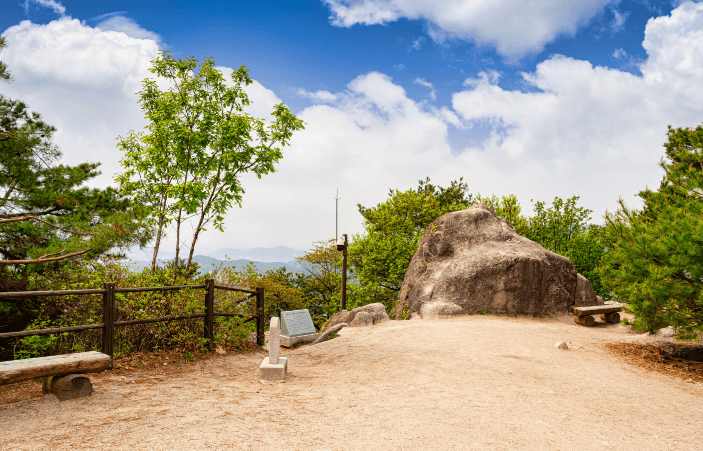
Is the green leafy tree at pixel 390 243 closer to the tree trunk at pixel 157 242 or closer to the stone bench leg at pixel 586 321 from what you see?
the stone bench leg at pixel 586 321

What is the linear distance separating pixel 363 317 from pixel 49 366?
28.8 ft

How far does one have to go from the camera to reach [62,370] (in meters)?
4.96

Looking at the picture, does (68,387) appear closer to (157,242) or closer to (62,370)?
(62,370)

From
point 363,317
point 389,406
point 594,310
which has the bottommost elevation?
point 363,317

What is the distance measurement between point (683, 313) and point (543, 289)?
5883 millimetres

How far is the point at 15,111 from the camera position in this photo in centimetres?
1055

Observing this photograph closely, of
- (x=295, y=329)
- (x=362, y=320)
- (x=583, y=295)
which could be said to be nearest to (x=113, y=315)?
(x=295, y=329)

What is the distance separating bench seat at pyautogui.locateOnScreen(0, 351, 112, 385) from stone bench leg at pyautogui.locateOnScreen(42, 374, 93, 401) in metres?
0.08

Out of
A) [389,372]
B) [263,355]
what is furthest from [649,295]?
[263,355]

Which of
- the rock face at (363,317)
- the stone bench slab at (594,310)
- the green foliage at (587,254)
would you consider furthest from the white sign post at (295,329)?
the green foliage at (587,254)

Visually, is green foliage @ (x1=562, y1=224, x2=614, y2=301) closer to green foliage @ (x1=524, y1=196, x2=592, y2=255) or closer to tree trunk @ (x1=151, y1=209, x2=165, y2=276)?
green foliage @ (x1=524, y1=196, x2=592, y2=255)

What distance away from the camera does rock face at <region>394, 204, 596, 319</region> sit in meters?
13.7

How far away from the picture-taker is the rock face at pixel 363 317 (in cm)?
1260

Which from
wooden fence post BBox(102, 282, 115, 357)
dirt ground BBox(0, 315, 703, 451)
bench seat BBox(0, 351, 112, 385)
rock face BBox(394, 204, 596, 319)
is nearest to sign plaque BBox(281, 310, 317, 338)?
dirt ground BBox(0, 315, 703, 451)
